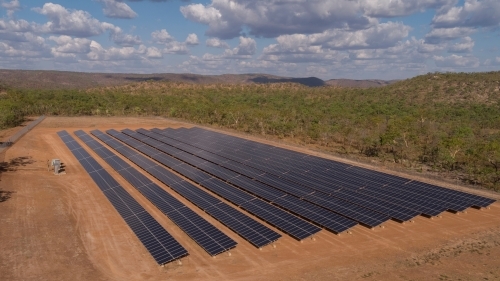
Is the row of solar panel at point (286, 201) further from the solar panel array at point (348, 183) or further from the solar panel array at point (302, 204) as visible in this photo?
the solar panel array at point (348, 183)

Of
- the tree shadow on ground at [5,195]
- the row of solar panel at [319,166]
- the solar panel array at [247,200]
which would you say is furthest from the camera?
the tree shadow on ground at [5,195]

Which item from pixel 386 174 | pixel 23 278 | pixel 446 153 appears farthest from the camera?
pixel 446 153

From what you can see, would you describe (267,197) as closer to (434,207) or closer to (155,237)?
(155,237)

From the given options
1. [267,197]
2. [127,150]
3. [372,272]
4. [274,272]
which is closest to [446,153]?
[267,197]

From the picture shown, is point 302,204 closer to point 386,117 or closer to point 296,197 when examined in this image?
point 296,197

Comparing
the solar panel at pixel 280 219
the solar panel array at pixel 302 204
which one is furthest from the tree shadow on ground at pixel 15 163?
the solar panel at pixel 280 219
